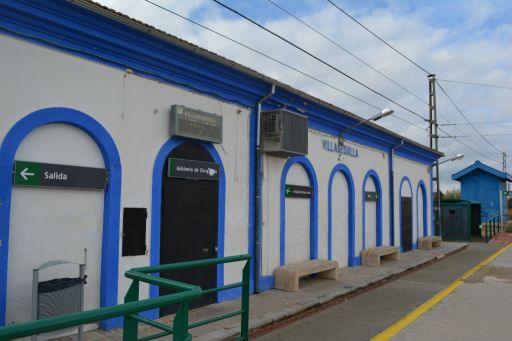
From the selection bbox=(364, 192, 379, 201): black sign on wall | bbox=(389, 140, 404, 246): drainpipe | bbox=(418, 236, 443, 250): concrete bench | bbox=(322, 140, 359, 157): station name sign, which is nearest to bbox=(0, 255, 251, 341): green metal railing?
bbox=(322, 140, 359, 157): station name sign

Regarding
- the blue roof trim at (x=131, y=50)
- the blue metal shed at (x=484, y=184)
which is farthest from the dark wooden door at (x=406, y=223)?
the blue metal shed at (x=484, y=184)

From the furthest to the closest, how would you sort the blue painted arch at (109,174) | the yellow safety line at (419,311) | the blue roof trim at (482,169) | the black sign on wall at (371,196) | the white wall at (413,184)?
the blue roof trim at (482,169) < the white wall at (413,184) < the black sign on wall at (371,196) < the yellow safety line at (419,311) < the blue painted arch at (109,174)

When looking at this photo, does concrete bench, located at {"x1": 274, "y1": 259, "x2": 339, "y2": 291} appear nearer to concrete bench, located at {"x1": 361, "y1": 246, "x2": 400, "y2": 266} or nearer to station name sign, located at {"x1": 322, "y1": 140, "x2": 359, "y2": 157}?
concrete bench, located at {"x1": 361, "y1": 246, "x2": 400, "y2": 266}

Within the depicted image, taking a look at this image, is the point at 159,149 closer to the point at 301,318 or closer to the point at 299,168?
the point at 301,318

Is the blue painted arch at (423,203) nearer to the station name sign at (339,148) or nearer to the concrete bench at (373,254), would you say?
the concrete bench at (373,254)

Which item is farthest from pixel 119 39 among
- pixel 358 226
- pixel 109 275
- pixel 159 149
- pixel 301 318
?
pixel 358 226

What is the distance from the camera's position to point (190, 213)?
24.1 ft

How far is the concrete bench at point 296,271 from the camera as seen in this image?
348 inches

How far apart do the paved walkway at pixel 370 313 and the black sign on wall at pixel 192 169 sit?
275cm

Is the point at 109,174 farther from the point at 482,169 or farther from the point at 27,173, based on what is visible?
the point at 482,169

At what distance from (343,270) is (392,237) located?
4.47 metres

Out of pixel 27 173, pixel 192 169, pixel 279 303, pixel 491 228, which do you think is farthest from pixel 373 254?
pixel 491 228

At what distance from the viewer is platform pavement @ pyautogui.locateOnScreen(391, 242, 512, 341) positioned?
604 cm

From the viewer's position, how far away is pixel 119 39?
621 centimetres
